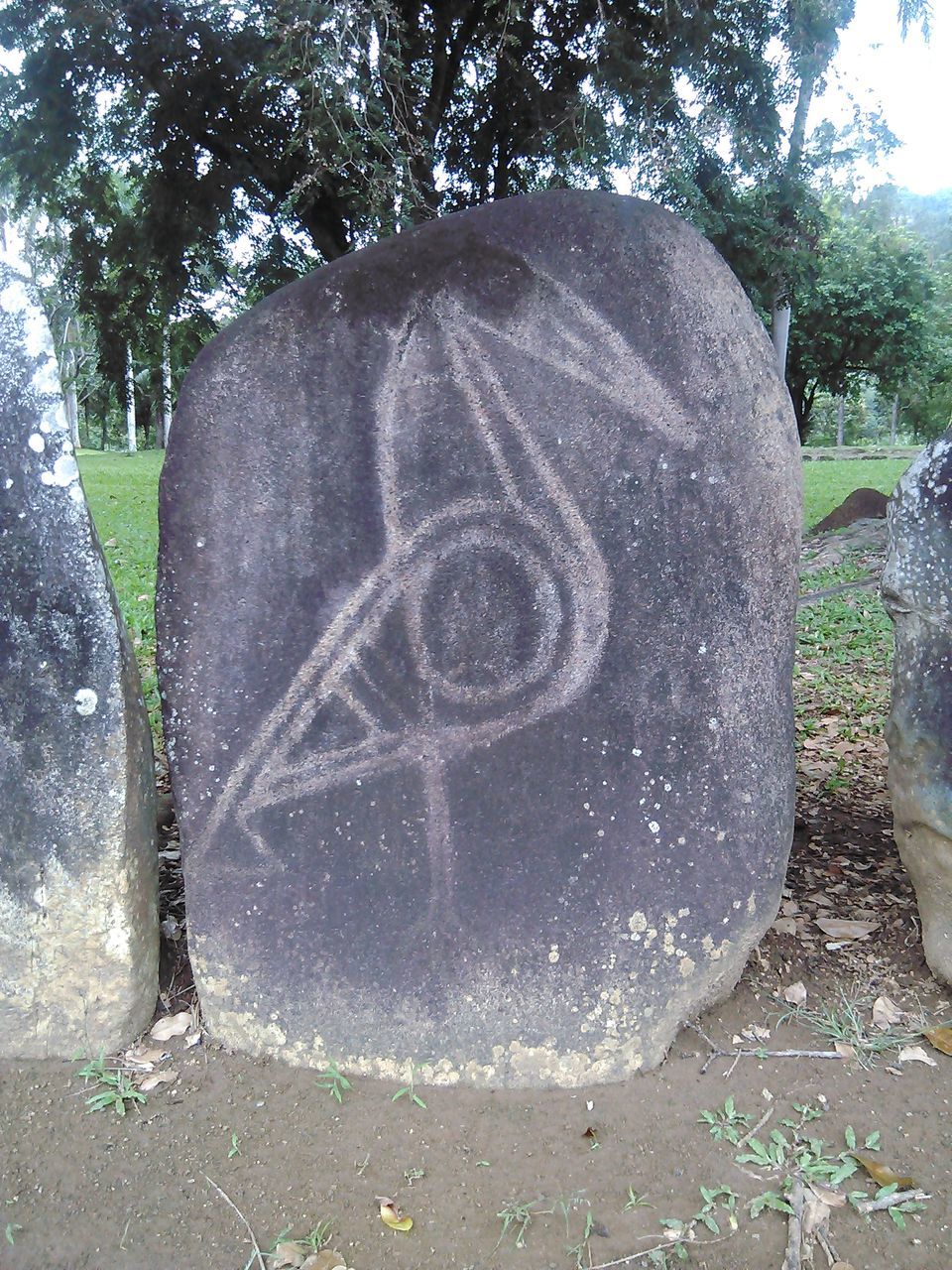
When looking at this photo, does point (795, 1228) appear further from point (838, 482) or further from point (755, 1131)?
point (838, 482)

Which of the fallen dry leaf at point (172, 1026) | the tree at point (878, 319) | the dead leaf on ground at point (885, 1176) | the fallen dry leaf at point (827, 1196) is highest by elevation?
the tree at point (878, 319)

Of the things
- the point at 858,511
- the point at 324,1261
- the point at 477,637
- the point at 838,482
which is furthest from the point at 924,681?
the point at 838,482

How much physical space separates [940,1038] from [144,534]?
20.4 feet

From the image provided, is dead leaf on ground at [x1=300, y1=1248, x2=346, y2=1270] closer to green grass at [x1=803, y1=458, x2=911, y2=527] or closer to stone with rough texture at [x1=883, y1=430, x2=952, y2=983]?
stone with rough texture at [x1=883, y1=430, x2=952, y2=983]

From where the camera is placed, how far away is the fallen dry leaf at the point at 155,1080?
2088 mm

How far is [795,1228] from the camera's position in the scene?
1.74m

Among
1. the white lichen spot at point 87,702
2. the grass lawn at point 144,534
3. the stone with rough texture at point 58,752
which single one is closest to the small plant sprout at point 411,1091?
the stone with rough texture at point 58,752

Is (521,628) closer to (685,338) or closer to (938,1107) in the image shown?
(685,338)

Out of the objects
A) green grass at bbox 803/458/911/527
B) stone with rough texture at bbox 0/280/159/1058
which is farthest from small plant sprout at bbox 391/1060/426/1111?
green grass at bbox 803/458/911/527

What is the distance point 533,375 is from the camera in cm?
211

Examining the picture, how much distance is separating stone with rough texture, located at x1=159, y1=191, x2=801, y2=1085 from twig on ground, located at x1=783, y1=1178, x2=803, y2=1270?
39 cm

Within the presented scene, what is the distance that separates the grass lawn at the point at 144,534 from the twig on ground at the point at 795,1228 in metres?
2.25

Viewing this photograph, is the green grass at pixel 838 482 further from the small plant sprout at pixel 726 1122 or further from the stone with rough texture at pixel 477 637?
the small plant sprout at pixel 726 1122

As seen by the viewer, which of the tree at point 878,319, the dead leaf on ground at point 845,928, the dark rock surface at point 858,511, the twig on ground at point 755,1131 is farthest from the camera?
the tree at point 878,319
